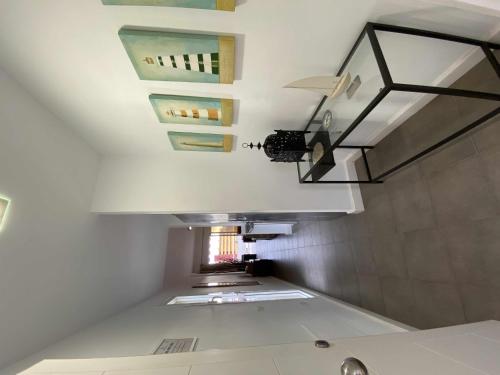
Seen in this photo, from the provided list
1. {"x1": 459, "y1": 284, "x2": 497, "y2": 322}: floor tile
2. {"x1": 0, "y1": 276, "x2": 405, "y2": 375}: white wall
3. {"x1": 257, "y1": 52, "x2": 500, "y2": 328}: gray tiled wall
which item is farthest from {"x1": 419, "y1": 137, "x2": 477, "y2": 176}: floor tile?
{"x1": 0, "y1": 276, "x2": 405, "y2": 375}: white wall

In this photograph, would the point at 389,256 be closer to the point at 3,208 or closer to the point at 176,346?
the point at 176,346

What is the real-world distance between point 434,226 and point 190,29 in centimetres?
181

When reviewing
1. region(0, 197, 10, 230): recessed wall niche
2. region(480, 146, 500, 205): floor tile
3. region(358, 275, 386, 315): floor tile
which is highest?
region(480, 146, 500, 205): floor tile

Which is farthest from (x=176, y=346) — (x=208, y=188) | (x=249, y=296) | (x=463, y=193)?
(x=463, y=193)

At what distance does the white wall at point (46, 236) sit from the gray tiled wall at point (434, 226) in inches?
94.3

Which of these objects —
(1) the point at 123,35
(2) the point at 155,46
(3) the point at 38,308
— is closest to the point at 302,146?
(2) the point at 155,46

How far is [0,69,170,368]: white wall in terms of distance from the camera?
3.64ft

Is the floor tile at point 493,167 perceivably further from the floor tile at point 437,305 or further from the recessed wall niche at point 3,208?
the recessed wall niche at point 3,208

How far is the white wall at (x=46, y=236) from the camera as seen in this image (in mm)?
1108

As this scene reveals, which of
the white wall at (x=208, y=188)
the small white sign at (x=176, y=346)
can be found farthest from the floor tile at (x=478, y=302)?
the small white sign at (x=176, y=346)

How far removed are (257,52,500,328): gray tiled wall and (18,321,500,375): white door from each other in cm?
50

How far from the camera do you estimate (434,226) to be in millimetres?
1304

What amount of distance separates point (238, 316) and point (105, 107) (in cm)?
201

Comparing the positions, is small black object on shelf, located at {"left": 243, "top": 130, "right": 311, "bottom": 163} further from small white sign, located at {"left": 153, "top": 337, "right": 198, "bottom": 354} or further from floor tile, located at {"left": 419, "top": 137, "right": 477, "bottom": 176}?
small white sign, located at {"left": 153, "top": 337, "right": 198, "bottom": 354}
